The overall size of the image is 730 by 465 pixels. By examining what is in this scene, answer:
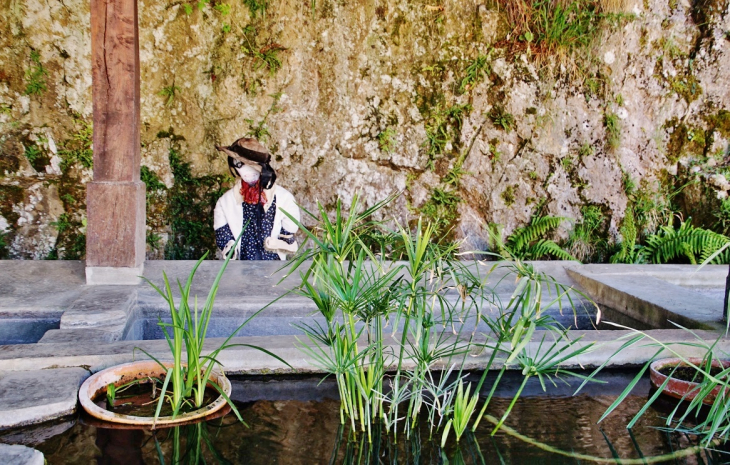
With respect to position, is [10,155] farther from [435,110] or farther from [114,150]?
[435,110]

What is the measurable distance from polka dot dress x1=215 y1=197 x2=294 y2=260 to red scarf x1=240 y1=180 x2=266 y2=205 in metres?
0.03

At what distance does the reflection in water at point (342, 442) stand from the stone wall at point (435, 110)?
14.8ft

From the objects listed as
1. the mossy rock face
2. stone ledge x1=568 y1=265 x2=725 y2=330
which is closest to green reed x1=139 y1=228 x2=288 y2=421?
stone ledge x1=568 y1=265 x2=725 y2=330

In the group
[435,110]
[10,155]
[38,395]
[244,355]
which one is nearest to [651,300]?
[244,355]

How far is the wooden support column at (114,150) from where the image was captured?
343 cm

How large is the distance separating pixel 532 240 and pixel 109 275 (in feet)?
14.8

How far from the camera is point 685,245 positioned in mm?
5980

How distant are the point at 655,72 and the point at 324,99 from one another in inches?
147

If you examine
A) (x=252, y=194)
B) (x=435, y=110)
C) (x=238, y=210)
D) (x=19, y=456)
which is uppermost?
(x=435, y=110)

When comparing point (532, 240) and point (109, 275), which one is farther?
point (532, 240)

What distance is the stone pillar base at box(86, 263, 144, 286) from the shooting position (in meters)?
3.59

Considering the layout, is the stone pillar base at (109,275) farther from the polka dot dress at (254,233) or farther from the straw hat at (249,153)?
the straw hat at (249,153)

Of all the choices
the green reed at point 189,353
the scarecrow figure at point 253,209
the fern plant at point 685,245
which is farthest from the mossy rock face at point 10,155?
the fern plant at point 685,245

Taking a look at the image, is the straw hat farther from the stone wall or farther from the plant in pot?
the plant in pot
